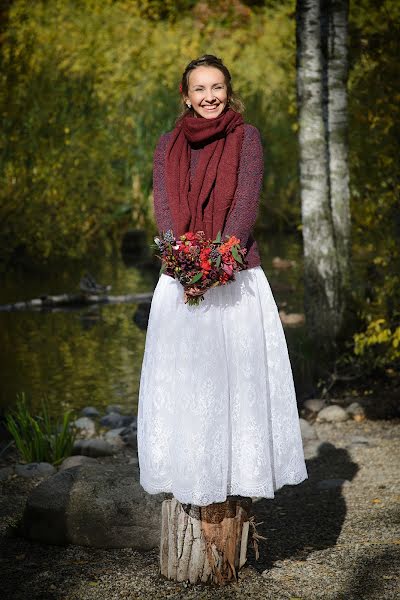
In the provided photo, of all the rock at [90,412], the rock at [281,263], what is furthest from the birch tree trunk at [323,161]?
the rock at [281,263]

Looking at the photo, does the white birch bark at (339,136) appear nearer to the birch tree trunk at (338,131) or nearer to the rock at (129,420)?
the birch tree trunk at (338,131)

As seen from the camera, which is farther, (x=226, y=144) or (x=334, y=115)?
(x=334, y=115)

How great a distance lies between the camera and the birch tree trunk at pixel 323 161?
22.7 feet

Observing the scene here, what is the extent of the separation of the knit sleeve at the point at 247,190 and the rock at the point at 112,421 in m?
3.85

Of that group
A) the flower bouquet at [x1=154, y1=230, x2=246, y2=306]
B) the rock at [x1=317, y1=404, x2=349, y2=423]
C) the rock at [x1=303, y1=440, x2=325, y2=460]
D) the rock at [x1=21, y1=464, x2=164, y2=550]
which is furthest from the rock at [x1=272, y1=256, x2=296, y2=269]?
the flower bouquet at [x1=154, y1=230, x2=246, y2=306]

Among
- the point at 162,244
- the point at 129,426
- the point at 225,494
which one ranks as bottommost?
the point at 129,426

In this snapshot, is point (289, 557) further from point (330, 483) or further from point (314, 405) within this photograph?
point (314, 405)

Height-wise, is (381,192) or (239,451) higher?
(381,192)

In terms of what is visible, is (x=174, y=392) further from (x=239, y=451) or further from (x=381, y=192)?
(x=381, y=192)

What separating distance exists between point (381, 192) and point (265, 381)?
4.52 meters

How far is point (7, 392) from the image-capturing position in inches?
324

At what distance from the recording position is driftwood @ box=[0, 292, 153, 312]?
1252 cm

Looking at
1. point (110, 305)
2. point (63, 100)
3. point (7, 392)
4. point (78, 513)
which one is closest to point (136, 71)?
point (63, 100)

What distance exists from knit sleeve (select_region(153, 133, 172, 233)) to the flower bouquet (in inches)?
5.2
